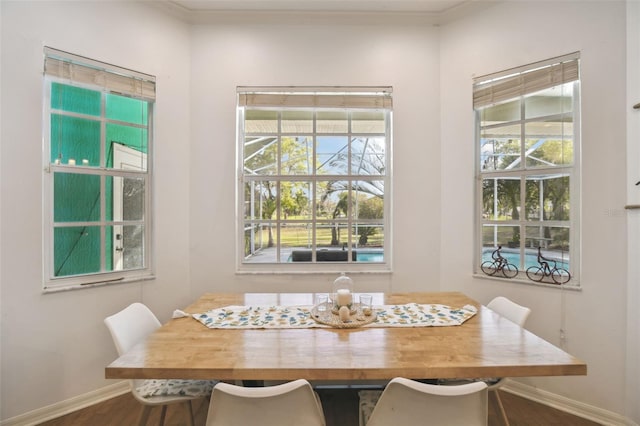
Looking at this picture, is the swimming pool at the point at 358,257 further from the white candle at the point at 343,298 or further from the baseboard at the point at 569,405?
the baseboard at the point at 569,405

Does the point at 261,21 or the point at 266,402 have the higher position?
the point at 261,21

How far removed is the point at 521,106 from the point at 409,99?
2.93 ft

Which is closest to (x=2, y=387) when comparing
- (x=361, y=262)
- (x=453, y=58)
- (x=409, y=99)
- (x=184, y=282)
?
(x=184, y=282)

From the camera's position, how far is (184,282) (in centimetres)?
268

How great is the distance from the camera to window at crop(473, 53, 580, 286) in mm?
2217

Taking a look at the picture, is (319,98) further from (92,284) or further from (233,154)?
(92,284)

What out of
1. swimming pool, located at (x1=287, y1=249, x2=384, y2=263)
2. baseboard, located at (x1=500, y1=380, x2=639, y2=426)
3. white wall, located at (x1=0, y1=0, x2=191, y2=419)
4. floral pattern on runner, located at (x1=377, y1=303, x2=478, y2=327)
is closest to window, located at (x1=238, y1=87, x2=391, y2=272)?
swimming pool, located at (x1=287, y1=249, x2=384, y2=263)

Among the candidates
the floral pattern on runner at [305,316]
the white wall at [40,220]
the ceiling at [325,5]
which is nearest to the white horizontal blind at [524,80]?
the ceiling at [325,5]

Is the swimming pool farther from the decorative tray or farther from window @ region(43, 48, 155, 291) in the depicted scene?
window @ region(43, 48, 155, 291)

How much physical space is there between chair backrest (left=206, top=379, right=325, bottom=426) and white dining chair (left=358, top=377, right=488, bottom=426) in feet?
0.89

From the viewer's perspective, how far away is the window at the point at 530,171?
7.27 feet

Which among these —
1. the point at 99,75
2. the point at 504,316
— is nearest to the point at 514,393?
the point at 504,316

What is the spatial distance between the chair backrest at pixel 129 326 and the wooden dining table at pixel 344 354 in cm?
22

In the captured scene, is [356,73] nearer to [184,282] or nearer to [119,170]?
[119,170]
